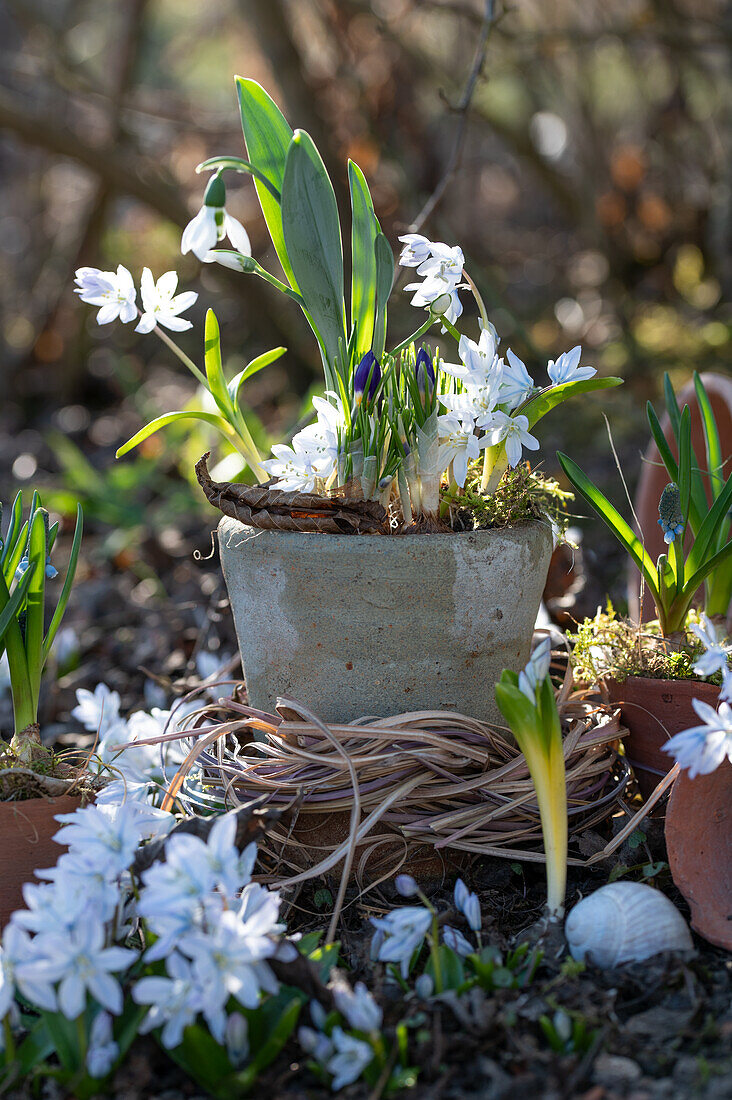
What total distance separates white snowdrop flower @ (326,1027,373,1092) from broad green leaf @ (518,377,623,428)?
2.37 feet

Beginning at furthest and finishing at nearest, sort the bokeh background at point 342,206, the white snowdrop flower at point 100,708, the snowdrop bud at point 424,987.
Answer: the bokeh background at point 342,206 < the white snowdrop flower at point 100,708 < the snowdrop bud at point 424,987

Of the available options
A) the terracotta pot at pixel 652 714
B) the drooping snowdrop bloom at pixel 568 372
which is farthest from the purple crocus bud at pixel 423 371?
the terracotta pot at pixel 652 714

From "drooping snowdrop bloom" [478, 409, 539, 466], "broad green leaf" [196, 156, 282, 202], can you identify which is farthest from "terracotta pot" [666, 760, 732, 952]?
"broad green leaf" [196, 156, 282, 202]

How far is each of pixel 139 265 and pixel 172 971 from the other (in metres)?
5.46

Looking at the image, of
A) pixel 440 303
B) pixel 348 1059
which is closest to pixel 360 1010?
pixel 348 1059

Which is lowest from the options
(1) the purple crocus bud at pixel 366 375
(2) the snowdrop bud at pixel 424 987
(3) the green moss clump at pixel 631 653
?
(2) the snowdrop bud at pixel 424 987

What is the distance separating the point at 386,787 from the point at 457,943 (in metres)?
0.22

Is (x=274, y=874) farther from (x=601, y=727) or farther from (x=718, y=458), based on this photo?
(x=718, y=458)

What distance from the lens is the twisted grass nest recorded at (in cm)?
116

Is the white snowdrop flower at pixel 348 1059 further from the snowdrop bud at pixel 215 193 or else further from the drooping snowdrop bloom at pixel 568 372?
the snowdrop bud at pixel 215 193

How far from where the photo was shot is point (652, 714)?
1266 millimetres

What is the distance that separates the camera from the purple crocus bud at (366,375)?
115 cm

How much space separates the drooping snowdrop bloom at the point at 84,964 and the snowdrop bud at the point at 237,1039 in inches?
3.9

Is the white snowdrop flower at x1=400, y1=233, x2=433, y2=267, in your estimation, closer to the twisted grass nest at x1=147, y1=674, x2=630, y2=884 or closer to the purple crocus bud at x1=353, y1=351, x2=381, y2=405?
the purple crocus bud at x1=353, y1=351, x2=381, y2=405
